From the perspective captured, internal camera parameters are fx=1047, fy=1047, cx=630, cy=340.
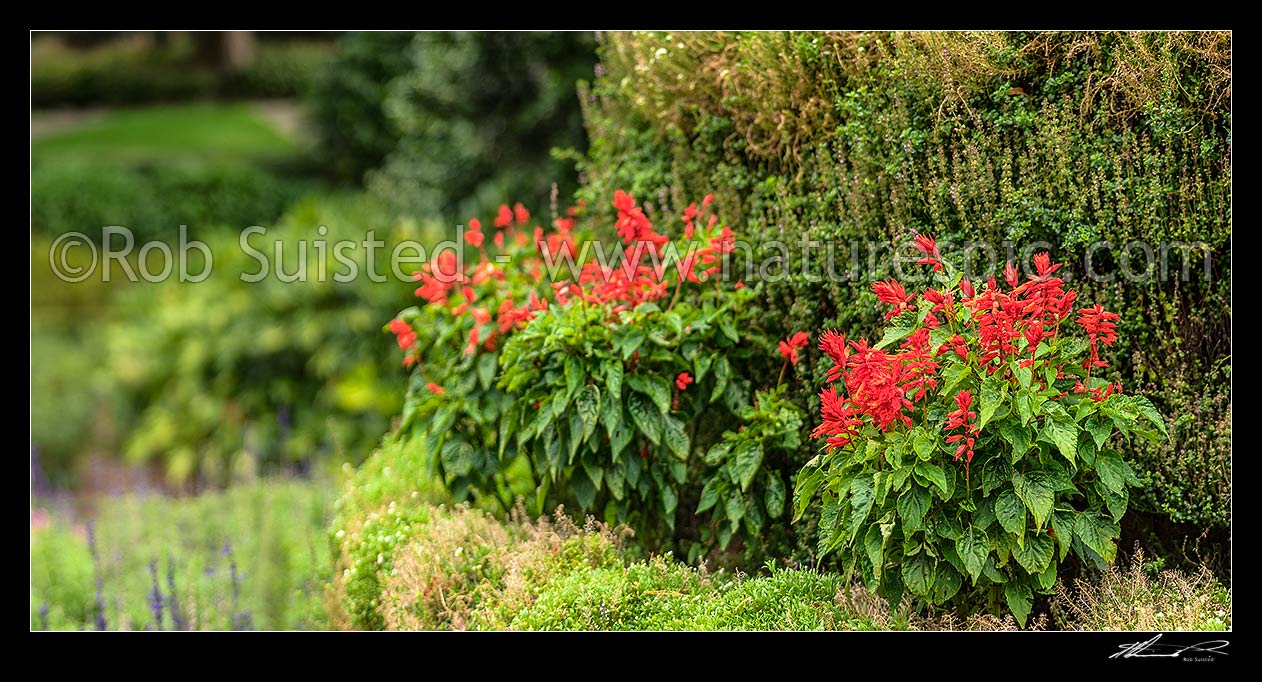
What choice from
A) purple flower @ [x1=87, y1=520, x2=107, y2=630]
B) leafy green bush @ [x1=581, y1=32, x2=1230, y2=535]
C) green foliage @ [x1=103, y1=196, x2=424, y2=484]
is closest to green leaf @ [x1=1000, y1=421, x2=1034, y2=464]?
leafy green bush @ [x1=581, y1=32, x2=1230, y2=535]

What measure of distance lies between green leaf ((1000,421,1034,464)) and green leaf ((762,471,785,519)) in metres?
0.88

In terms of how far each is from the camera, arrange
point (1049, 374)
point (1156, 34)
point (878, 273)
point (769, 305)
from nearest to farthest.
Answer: point (1049, 374), point (1156, 34), point (878, 273), point (769, 305)

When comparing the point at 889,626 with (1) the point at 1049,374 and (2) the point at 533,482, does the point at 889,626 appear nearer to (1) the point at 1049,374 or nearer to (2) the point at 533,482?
(1) the point at 1049,374

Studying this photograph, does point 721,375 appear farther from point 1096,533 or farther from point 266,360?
point 266,360

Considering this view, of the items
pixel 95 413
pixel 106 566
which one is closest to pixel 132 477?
pixel 95 413

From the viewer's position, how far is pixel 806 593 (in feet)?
11.0

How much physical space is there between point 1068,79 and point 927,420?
1.24 meters

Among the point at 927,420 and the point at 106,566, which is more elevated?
the point at 927,420

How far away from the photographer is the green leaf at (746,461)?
3.41 metres

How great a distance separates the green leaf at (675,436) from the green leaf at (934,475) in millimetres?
881

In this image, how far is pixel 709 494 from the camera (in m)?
3.57

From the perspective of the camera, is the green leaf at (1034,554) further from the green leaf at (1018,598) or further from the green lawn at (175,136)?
the green lawn at (175,136)
